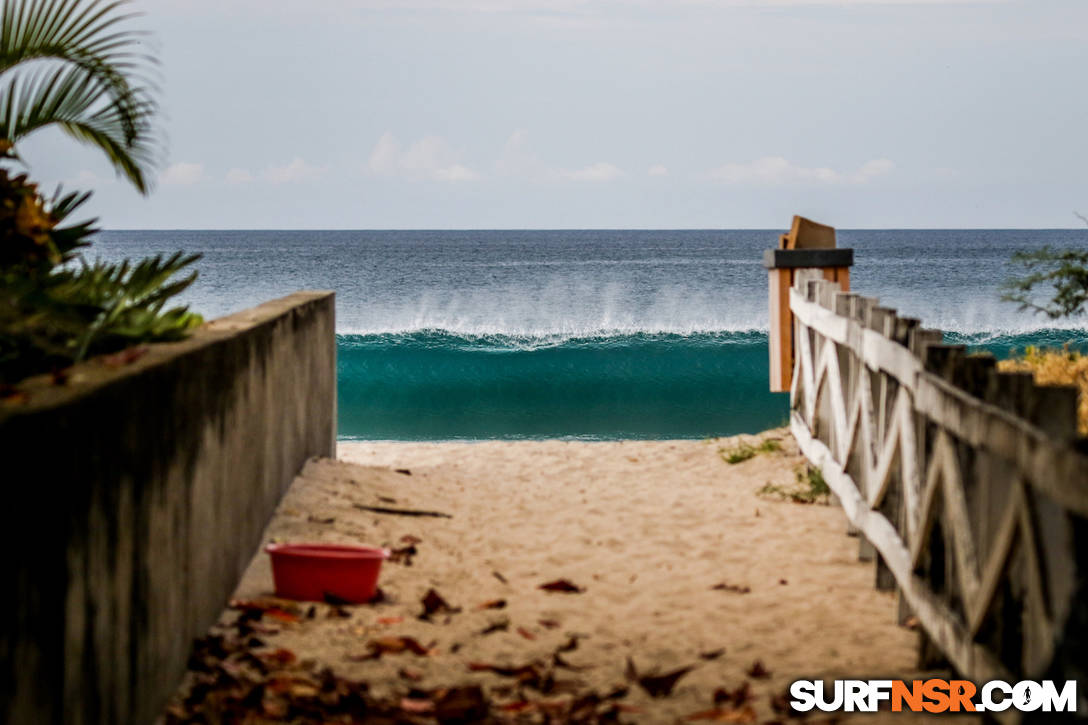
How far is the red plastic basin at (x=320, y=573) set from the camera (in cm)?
517

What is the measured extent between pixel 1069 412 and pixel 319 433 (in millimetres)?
6036

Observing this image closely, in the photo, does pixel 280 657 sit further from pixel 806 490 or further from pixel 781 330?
pixel 781 330

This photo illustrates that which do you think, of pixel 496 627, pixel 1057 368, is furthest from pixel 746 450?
pixel 496 627

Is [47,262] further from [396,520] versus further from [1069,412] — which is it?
[1069,412]

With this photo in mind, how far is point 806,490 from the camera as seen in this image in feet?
27.3

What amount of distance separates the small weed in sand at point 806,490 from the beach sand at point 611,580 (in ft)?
0.34

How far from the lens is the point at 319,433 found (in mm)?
8398

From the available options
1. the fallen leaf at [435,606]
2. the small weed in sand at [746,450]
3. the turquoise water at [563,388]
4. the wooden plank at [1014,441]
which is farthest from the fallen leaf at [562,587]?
the turquoise water at [563,388]

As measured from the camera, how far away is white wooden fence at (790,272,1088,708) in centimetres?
305

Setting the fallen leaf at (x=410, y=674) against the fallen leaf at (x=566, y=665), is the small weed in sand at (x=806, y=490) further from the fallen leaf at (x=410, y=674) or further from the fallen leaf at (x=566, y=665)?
the fallen leaf at (x=410, y=674)

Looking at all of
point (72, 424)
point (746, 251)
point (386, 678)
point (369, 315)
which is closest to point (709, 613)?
point (386, 678)

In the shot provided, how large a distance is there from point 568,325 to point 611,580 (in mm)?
33960

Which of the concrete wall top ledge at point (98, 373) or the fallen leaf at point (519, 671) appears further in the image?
the fallen leaf at point (519, 671)

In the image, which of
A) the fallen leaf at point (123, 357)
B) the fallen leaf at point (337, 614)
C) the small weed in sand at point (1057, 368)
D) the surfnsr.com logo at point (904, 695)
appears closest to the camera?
the surfnsr.com logo at point (904, 695)
